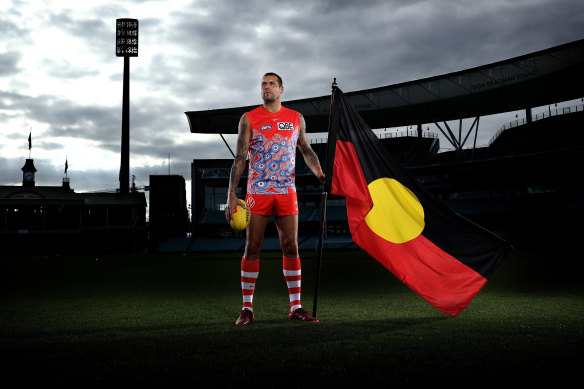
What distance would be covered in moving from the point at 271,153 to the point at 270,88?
735mm

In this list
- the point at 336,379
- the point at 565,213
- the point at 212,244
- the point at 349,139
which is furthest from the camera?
the point at 212,244

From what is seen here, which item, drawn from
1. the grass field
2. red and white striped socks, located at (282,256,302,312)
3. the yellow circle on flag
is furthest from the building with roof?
the yellow circle on flag

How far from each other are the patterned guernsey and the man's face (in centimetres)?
17

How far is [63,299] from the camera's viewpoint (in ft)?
22.8

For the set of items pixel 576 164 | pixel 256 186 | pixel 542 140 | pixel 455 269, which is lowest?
pixel 455 269

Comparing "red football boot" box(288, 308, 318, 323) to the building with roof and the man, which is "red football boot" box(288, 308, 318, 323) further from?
the building with roof

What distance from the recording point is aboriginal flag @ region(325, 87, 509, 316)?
15.8 ft

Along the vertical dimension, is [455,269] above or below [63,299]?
above

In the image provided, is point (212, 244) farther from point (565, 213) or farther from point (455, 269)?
point (455, 269)

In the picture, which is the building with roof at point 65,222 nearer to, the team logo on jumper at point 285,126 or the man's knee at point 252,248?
the man's knee at point 252,248

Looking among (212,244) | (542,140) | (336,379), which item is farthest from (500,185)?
(336,379)

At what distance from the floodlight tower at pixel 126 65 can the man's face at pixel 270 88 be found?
47429 mm

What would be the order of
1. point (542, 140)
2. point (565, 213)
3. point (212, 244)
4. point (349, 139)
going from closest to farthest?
point (349, 139)
point (565, 213)
point (542, 140)
point (212, 244)

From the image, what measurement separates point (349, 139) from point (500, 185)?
39825mm
